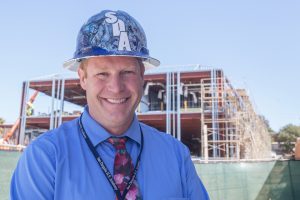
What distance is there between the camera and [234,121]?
27.1m

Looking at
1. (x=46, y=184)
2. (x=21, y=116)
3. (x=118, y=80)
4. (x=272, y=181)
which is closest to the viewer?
(x=46, y=184)

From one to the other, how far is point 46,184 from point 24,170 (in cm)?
12

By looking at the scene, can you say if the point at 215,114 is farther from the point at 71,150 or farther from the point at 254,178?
the point at 71,150

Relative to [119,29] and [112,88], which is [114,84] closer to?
[112,88]

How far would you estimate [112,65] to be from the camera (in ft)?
5.85

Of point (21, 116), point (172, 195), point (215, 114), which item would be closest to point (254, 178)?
point (172, 195)

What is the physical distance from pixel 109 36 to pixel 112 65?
0.15 m

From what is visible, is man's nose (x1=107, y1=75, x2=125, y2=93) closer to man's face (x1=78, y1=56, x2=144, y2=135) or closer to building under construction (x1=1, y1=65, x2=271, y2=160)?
man's face (x1=78, y1=56, x2=144, y2=135)

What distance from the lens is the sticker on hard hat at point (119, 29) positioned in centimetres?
174

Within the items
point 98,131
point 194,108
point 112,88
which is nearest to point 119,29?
point 112,88

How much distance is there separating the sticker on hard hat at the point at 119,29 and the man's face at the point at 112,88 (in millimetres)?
73

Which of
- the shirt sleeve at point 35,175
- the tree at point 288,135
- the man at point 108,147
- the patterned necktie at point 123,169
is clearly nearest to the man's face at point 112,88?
the man at point 108,147

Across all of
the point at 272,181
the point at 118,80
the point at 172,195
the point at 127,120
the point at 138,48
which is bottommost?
the point at 272,181

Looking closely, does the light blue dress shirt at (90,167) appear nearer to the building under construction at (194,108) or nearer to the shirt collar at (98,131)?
the shirt collar at (98,131)
